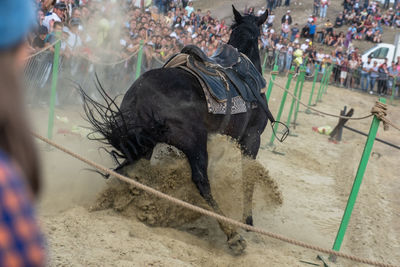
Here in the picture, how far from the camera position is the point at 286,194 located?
20.9ft

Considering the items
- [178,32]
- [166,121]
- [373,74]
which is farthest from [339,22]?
[166,121]

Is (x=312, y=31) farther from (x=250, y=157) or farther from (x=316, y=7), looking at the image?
(x=250, y=157)

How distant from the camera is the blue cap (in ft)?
2.26

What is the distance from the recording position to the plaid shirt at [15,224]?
2.09ft

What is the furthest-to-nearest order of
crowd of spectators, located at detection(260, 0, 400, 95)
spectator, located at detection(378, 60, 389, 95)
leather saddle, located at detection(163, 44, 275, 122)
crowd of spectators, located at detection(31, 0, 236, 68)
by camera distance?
1. spectator, located at detection(378, 60, 389, 95)
2. crowd of spectators, located at detection(260, 0, 400, 95)
3. crowd of spectators, located at detection(31, 0, 236, 68)
4. leather saddle, located at detection(163, 44, 275, 122)

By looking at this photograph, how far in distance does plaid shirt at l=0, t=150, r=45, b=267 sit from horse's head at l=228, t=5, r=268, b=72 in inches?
185

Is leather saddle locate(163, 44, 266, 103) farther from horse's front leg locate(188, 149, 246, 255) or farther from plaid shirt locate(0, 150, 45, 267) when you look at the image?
plaid shirt locate(0, 150, 45, 267)

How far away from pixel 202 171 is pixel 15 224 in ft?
10.8

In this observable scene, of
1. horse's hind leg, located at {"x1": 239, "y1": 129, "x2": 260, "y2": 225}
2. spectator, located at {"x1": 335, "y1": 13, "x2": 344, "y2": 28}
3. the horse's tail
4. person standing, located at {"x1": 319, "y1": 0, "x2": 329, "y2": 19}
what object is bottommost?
horse's hind leg, located at {"x1": 239, "y1": 129, "x2": 260, "y2": 225}

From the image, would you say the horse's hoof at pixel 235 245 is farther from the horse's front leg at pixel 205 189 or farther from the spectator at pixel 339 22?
the spectator at pixel 339 22

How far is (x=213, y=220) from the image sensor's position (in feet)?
15.2

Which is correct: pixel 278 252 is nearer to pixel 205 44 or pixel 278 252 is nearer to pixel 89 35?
pixel 89 35

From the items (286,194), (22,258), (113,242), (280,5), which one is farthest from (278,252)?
(280,5)

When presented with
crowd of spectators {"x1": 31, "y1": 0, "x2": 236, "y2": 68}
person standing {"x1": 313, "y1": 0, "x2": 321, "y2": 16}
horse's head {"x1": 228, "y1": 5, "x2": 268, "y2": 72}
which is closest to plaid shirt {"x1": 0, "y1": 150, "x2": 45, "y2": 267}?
horse's head {"x1": 228, "y1": 5, "x2": 268, "y2": 72}
